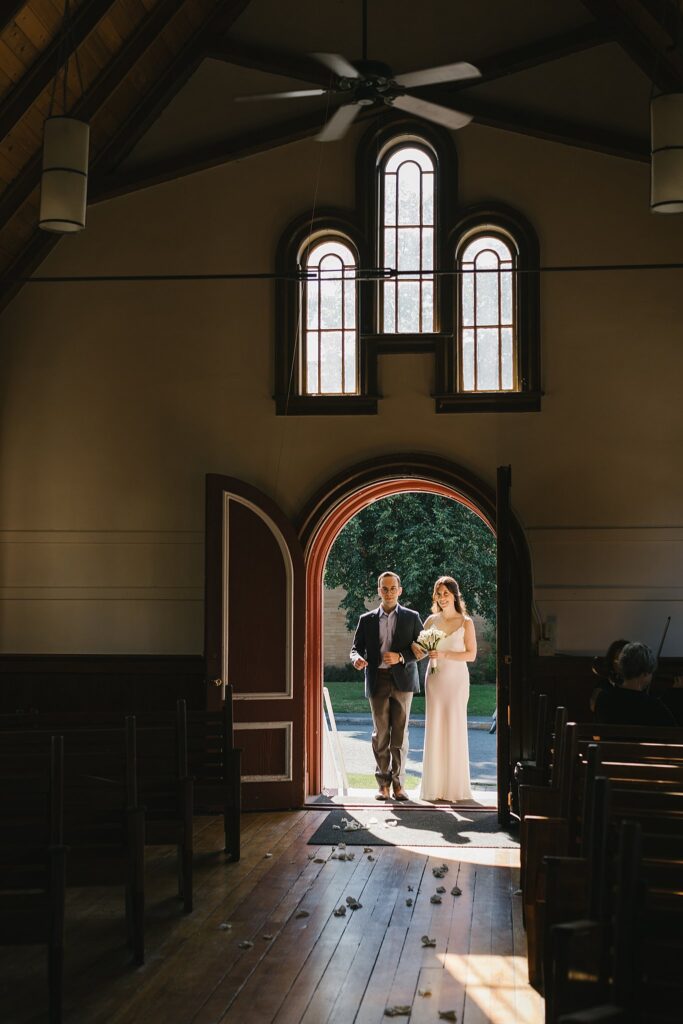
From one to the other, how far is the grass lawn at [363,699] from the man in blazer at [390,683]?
9857 millimetres

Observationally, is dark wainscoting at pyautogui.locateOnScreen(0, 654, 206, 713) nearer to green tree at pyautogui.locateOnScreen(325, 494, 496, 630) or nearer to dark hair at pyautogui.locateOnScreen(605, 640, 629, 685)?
dark hair at pyautogui.locateOnScreen(605, 640, 629, 685)

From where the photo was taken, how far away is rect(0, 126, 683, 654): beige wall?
874 centimetres

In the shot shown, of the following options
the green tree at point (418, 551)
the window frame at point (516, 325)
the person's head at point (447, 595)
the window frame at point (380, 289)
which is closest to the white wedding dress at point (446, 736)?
the person's head at point (447, 595)

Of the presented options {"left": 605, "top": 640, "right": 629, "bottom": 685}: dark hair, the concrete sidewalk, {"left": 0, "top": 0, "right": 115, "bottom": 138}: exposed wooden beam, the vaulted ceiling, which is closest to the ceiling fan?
{"left": 0, "top": 0, "right": 115, "bottom": 138}: exposed wooden beam

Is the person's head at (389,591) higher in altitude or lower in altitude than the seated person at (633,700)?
higher

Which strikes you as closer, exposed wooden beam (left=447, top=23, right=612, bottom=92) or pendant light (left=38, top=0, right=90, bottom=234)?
pendant light (left=38, top=0, right=90, bottom=234)

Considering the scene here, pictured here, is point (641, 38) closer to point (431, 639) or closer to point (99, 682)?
point (431, 639)

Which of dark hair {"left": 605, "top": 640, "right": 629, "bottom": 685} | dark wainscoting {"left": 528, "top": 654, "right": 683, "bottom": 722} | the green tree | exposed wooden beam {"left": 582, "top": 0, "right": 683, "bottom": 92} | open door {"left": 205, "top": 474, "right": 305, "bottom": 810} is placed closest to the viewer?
dark hair {"left": 605, "top": 640, "right": 629, "bottom": 685}

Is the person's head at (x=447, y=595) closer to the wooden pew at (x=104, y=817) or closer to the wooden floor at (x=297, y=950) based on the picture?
the wooden floor at (x=297, y=950)

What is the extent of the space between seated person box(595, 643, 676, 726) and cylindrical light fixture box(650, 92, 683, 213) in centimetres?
253

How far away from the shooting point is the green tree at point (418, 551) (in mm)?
19828

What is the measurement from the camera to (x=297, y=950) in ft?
16.9

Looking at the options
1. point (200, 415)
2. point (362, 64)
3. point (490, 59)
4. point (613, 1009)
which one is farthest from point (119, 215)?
point (613, 1009)

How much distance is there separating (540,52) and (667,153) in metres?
3.36
